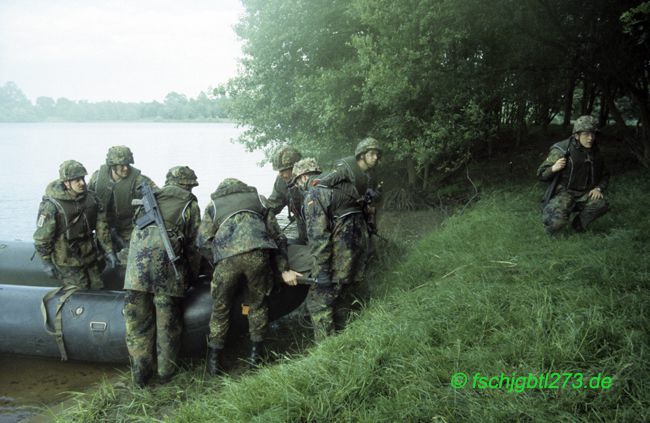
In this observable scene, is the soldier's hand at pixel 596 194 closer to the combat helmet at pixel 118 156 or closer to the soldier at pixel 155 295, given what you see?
the soldier at pixel 155 295

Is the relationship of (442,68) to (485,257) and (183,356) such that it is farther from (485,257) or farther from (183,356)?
(183,356)

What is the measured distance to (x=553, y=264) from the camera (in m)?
4.43

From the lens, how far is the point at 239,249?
4.14 metres

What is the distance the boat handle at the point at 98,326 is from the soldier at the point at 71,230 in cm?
102

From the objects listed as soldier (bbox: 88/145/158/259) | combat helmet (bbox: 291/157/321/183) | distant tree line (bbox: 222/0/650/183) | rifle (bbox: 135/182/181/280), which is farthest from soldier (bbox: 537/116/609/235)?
soldier (bbox: 88/145/158/259)

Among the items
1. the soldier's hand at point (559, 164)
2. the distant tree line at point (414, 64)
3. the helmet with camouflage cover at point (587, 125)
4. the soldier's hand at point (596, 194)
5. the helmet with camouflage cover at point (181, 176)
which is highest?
the distant tree line at point (414, 64)

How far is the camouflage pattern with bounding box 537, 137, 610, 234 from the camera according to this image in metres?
5.44

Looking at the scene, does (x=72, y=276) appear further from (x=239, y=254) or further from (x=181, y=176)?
(x=239, y=254)

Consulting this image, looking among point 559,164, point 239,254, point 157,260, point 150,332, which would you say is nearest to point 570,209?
point 559,164

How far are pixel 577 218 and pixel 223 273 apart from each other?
4313 mm

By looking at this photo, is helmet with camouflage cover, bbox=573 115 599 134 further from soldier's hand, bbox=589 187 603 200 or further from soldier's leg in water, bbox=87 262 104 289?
soldier's leg in water, bbox=87 262 104 289

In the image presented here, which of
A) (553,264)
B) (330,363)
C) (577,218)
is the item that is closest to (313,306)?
(330,363)

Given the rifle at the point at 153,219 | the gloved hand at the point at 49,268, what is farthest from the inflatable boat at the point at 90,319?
the rifle at the point at 153,219

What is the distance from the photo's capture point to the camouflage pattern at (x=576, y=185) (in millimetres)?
5441
